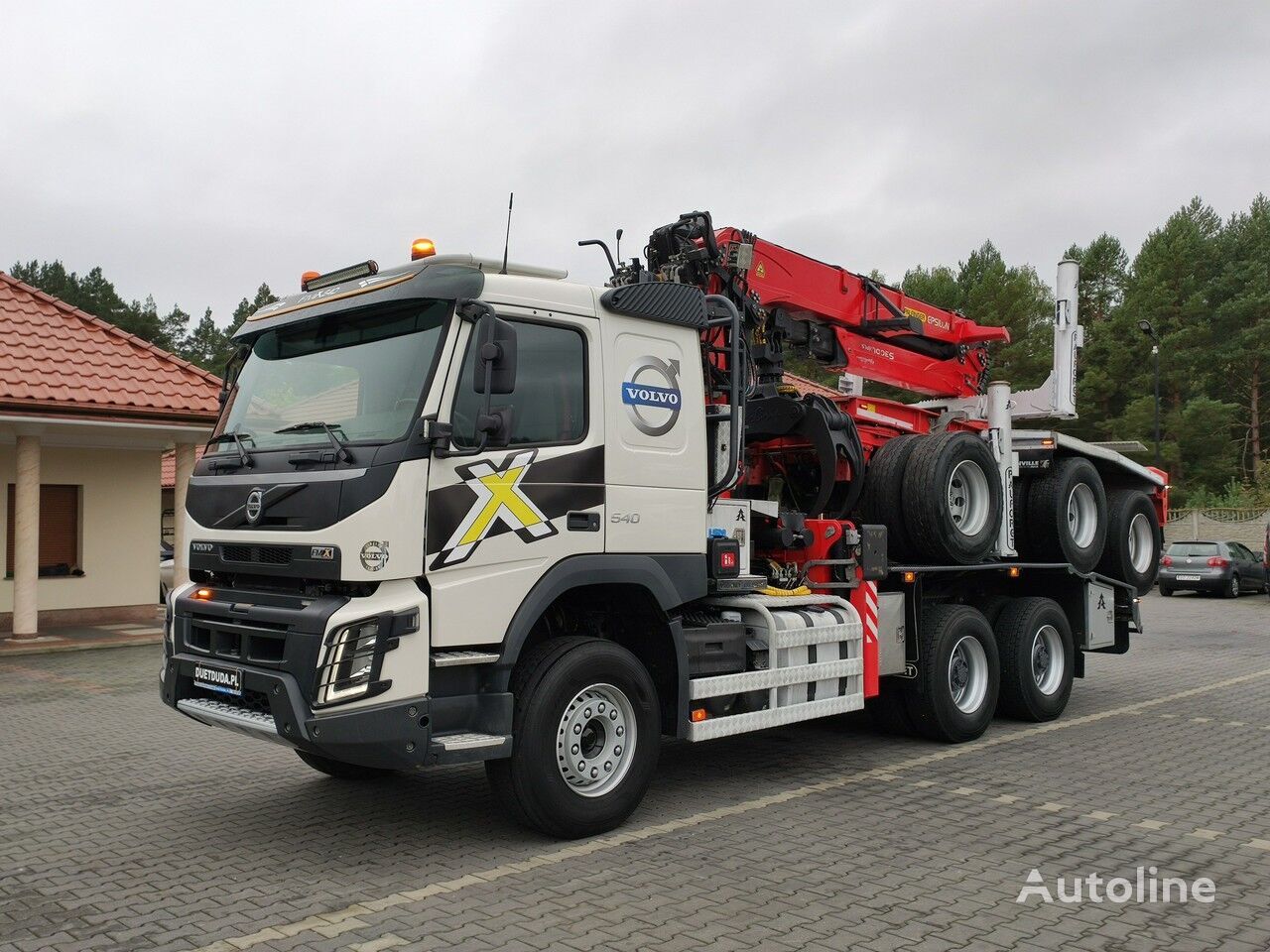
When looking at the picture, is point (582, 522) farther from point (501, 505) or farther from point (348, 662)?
point (348, 662)

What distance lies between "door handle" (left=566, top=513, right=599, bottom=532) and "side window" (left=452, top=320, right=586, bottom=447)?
0.41m

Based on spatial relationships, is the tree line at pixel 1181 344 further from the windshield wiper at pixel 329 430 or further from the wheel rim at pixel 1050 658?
the windshield wiper at pixel 329 430

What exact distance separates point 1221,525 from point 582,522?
123 feet

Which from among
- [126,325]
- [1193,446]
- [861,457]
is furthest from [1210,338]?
[126,325]

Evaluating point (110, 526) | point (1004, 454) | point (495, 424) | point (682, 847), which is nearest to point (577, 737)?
point (682, 847)

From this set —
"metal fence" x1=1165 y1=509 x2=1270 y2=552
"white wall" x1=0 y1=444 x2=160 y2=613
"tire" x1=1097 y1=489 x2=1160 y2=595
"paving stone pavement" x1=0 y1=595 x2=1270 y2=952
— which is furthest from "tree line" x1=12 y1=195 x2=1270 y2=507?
"paving stone pavement" x1=0 y1=595 x2=1270 y2=952

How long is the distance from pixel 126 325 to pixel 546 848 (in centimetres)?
6326

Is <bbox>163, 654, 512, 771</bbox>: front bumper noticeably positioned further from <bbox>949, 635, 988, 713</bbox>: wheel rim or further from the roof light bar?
<bbox>949, 635, 988, 713</bbox>: wheel rim

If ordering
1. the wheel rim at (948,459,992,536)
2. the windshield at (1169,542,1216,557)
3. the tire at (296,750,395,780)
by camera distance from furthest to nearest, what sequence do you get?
the windshield at (1169,542,1216,557), the wheel rim at (948,459,992,536), the tire at (296,750,395,780)

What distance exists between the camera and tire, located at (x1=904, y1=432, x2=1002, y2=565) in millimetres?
8164

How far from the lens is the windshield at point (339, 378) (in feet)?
17.9

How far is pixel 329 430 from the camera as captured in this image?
18.0ft

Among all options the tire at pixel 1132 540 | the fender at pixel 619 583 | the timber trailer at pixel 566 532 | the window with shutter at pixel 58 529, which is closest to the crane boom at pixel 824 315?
the timber trailer at pixel 566 532

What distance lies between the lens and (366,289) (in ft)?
19.0
